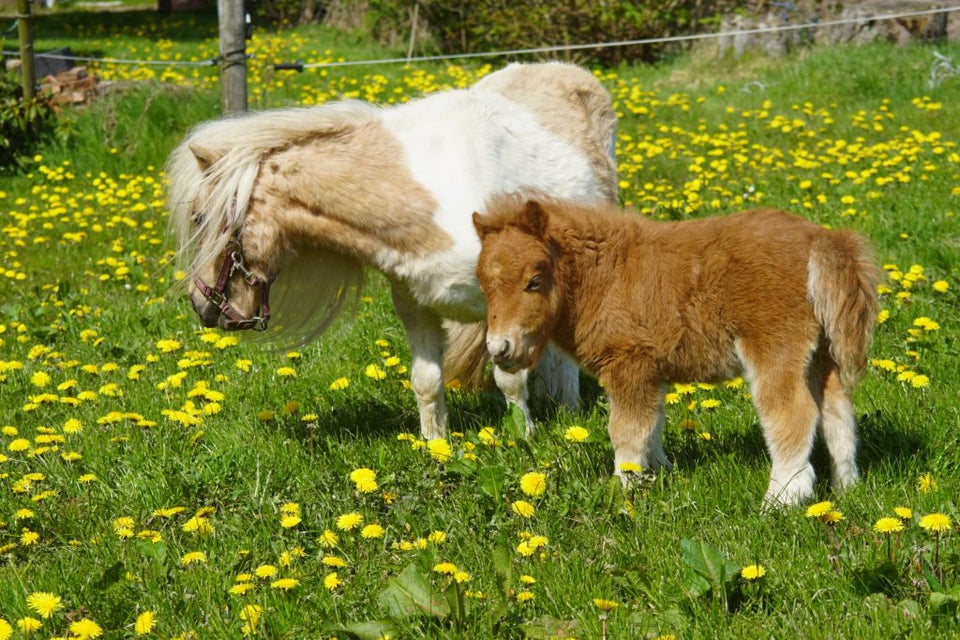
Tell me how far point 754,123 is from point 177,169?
6.57m

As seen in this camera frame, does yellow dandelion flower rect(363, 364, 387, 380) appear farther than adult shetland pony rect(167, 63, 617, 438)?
Yes

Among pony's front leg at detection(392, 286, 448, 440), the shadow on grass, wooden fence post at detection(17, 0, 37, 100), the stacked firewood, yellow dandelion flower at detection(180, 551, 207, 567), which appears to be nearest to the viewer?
yellow dandelion flower at detection(180, 551, 207, 567)

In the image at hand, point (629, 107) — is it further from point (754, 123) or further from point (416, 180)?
point (416, 180)

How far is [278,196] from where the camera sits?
4.80 metres

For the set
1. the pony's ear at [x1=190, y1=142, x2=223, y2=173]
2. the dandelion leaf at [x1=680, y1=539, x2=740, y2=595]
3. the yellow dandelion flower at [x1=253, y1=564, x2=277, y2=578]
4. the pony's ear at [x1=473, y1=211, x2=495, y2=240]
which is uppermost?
the pony's ear at [x1=190, y1=142, x2=223, y2=173]

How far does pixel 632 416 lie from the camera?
405 cm

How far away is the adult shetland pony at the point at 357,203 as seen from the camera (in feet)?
15.6

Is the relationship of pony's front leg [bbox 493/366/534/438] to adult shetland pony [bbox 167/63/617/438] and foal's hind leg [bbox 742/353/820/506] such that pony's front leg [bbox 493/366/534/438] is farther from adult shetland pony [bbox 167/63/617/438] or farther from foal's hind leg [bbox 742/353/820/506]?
foal's hind leg [bbox 742/353/820/506]

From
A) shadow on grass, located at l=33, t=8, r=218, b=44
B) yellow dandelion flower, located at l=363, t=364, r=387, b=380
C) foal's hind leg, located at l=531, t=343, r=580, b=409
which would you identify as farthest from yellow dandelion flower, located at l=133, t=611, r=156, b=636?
shadow on grass, located at l=33, t=8, r=218, b=44

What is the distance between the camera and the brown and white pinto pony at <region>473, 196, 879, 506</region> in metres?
3.84

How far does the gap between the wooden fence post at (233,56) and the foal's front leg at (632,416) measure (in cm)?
453

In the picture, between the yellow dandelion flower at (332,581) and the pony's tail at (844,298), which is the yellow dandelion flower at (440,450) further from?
the pony's tail at (844,298)

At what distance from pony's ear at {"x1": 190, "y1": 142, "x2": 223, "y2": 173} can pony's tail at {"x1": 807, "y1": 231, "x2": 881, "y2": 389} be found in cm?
254

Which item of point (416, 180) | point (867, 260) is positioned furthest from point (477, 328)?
point (867, 260)
